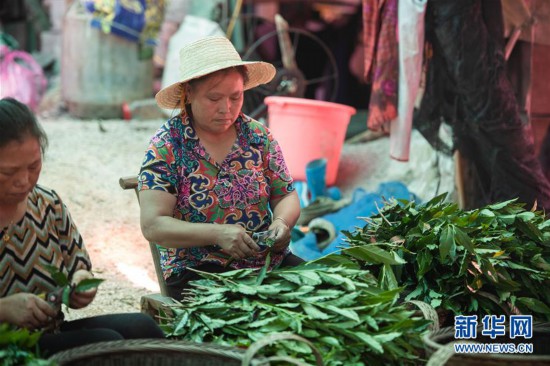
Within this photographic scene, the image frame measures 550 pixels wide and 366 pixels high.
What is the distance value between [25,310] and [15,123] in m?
0.56

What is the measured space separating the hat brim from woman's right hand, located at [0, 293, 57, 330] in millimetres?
1225

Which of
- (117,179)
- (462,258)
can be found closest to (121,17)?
(117,179)

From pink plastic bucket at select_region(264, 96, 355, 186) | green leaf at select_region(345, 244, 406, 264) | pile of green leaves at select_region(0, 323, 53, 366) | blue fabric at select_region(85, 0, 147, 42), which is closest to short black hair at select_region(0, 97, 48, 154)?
pile of green leaves at select_region(0, 323, 53, 366)

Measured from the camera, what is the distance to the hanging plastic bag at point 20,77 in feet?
33.5

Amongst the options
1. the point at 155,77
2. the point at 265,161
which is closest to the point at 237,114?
the point at 265,161

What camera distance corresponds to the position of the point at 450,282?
350 cm

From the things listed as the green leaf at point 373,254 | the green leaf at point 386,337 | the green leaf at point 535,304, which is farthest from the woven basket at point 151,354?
the green leaf at point 535,304

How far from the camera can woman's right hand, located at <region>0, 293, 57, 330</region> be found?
249 centimetres

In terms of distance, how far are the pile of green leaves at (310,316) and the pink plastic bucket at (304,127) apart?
427 centimetres

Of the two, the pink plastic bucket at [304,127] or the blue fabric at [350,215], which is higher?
the pink plastic bucket at [304,127]

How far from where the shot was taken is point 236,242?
3.22m

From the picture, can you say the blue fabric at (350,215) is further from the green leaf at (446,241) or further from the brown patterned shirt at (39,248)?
the brown patterned shirt at (39,248)

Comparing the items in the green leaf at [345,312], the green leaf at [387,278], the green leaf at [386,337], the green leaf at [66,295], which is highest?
the green leaf at [66,295]

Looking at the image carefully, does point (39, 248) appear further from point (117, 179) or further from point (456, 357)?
point (117, 179)
